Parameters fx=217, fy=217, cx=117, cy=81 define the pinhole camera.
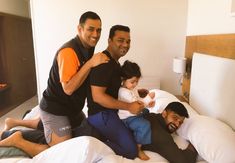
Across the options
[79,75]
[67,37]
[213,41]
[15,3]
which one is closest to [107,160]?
[79,75]

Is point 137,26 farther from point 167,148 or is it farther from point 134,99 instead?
point 167,148

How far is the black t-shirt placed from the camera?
4.45 feet

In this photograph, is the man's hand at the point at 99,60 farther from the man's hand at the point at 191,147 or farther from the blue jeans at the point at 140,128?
the man's hand at the point at 191,147

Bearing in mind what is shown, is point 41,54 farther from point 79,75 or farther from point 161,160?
point 161,160

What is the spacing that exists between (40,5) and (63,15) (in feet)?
1.19

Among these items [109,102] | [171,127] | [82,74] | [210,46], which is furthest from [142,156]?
[210,46]

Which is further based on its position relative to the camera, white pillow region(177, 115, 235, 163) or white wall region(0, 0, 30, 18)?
white wall region(0, 0, 30, 18)

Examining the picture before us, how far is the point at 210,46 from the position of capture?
210 cm

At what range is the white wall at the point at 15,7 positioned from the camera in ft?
13.0

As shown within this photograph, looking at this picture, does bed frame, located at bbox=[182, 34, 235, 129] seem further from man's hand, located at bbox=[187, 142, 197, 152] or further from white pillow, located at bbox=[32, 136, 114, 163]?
white pillow, located at bbox=[32, 136, 114, 163]

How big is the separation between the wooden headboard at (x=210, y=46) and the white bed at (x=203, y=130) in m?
0.08

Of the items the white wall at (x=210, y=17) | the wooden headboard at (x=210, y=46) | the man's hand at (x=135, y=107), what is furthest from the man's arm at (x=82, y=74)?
the white wall at (x=210, y=17)

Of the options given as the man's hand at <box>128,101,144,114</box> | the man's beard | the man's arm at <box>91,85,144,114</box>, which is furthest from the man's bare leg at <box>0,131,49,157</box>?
the man's beard

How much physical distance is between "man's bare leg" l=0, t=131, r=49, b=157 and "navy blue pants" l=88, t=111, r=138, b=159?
18.0 inches
